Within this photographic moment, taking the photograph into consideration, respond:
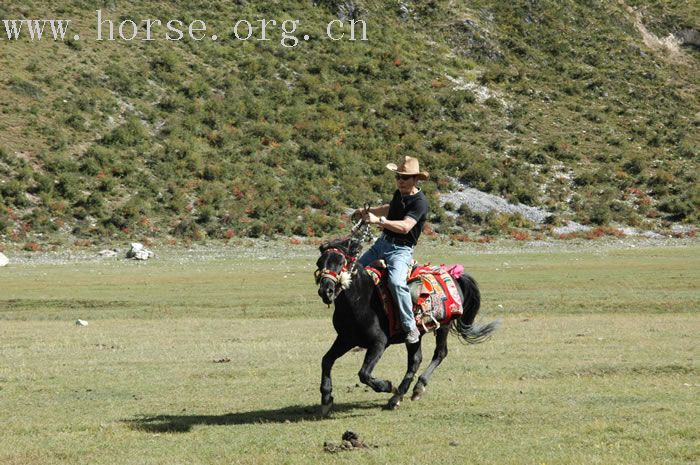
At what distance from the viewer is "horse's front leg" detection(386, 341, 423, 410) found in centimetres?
1183

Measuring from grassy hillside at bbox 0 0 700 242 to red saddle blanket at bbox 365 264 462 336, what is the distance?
42.6 meters

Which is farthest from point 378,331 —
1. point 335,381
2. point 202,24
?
point 202,24

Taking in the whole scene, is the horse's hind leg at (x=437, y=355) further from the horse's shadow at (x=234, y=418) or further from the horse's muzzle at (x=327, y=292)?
the horse's muzzle at (x=327, y=292)

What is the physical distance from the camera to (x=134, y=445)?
388 inches

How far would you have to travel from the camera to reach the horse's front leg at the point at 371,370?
37.1 ft

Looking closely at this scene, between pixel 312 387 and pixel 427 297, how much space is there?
2.27m

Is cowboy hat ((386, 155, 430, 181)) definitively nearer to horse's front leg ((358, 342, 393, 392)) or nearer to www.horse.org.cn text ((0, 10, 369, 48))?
horse's front leg ((358, 342, 393, 392))

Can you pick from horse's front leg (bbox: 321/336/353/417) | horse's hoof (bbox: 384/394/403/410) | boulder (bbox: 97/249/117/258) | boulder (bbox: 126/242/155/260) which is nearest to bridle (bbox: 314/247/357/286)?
horse's front leg (bbox: 321/336/353/417)

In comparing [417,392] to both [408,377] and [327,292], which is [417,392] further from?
[327,292]

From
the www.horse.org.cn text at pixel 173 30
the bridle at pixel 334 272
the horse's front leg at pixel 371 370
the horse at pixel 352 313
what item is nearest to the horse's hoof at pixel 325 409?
the horse at pixel 352 313

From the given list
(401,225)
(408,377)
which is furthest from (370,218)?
(408,377)

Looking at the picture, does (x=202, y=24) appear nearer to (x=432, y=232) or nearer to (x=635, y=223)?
(x=432, y=232)

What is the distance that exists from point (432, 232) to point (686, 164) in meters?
28.6

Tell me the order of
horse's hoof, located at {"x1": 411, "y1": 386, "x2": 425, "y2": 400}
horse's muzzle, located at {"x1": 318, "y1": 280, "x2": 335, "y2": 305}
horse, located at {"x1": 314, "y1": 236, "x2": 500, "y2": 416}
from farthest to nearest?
horse's hoof, located at {"x1": 411, "y1": 386, "x2": 425, "y2": 400}
horse, located at {"x1": 314, "y1": 236, "x2": 500, "y2": 416}
horse's muzzle, located at {"x1": 318, "y1": 280, "x2": 335, "y2": 305}
